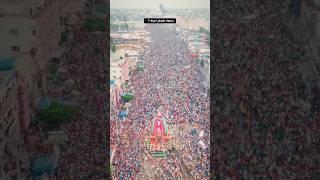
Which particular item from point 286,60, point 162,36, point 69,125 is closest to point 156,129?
point 69,125

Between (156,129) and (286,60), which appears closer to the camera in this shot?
(156,129)

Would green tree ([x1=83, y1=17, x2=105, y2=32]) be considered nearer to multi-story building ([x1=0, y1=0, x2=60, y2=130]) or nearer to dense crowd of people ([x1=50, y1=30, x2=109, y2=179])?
dense crowd of people ([x1=50, y1=30, x2=109, y2=179])

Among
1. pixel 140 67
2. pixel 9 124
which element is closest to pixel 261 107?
pixel 9 124

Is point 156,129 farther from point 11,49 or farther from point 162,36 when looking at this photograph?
point 162,36

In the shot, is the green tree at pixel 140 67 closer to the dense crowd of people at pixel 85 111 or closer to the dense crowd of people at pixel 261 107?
the dense crowd of people at pixel 85 111

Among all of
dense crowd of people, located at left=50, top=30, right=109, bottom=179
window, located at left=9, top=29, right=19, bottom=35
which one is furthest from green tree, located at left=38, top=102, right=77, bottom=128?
window, located at left=9, top=29, right=19, bottom=35
